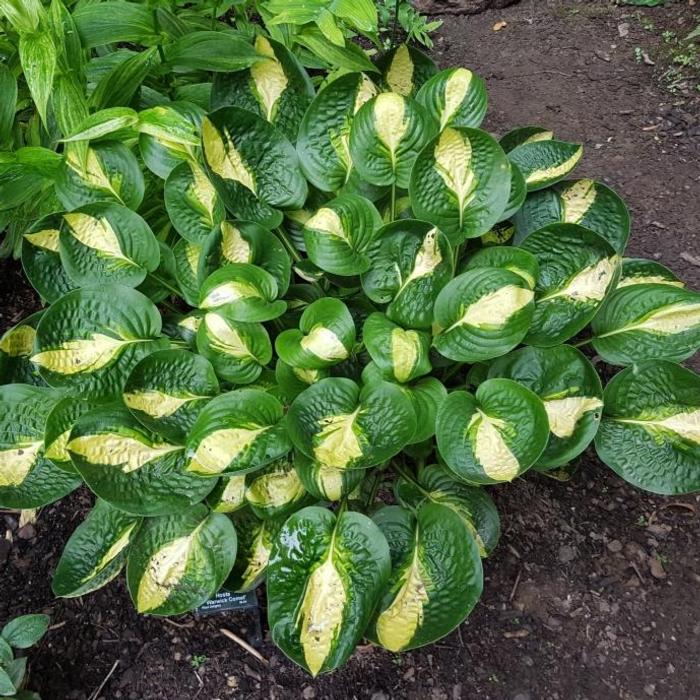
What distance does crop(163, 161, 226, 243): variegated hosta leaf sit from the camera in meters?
1.28

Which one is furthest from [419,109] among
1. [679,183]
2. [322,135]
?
[679,183]

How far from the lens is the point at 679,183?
6.13ft

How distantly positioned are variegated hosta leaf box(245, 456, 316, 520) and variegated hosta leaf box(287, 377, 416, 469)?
0.46 ft

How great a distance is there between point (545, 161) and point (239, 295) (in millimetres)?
722

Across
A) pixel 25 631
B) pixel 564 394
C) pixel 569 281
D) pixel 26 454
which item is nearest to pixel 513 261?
pixel 569 281

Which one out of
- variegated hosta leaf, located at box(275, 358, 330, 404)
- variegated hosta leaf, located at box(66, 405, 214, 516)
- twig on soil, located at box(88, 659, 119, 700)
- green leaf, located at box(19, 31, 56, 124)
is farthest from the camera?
twig on soil, located at box(88, 659, 119, 700)

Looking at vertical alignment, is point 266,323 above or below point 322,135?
below

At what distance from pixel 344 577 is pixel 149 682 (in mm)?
597

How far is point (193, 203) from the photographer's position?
1.30m

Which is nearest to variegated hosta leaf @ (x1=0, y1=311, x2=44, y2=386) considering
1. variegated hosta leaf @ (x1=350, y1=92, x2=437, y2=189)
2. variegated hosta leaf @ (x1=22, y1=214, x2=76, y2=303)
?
variegated hosta leaf @ (x1=22, y1=214, x2=76, y2=303)

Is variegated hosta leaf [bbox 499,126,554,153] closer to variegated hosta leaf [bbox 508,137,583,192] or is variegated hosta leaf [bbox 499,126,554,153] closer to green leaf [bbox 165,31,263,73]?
variegated hosta leaf [bbox 508,137,583,192]

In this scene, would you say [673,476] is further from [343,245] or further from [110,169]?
[110,169]

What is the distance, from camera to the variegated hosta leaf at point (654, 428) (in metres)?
1.12

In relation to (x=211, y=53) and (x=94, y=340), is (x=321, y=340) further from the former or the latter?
(x=211, y=53)
